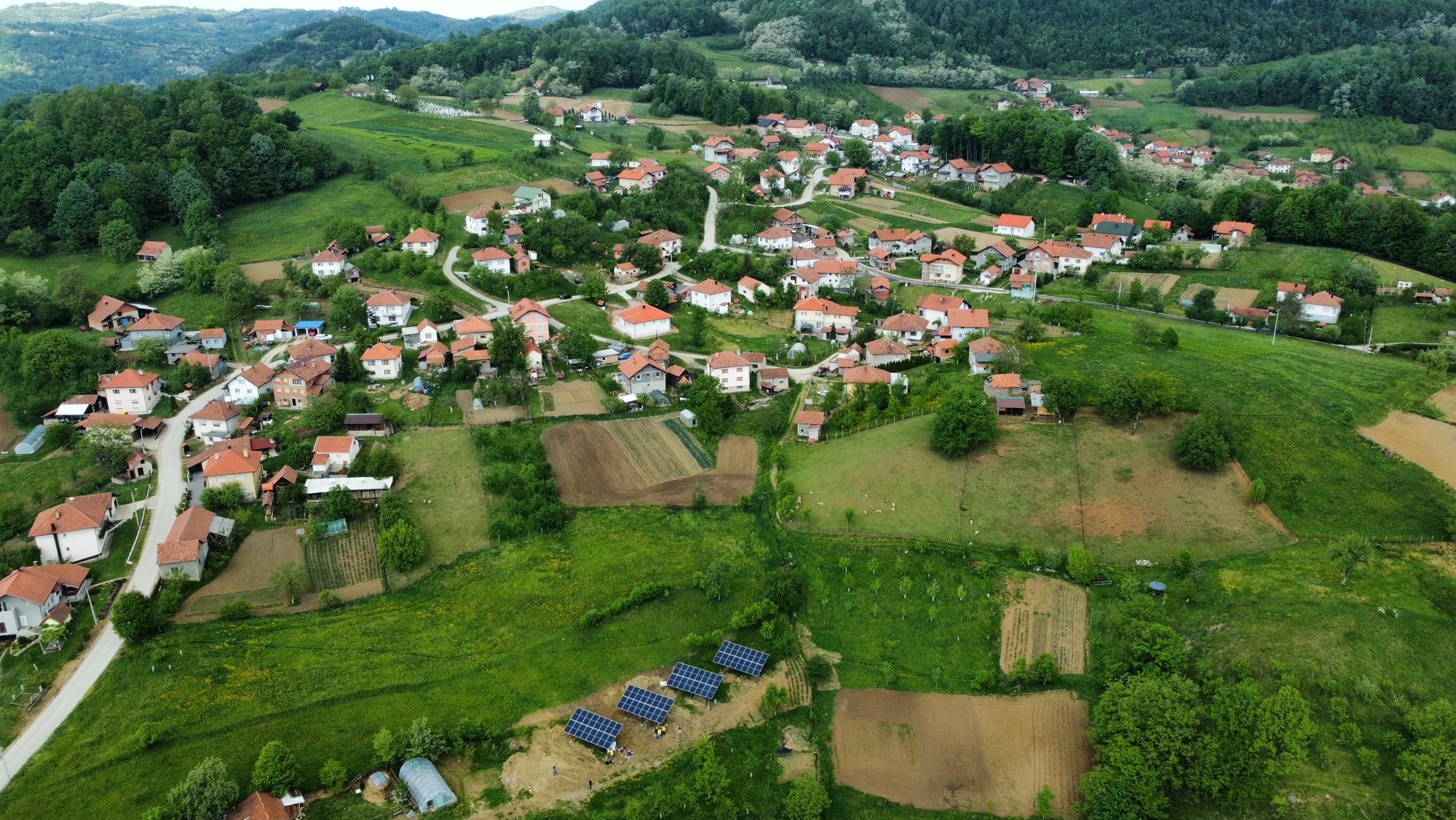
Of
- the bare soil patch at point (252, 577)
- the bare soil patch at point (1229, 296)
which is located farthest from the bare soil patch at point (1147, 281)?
the bare soil patch at point (252, 577)

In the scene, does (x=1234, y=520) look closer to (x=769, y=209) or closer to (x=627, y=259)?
(x=627, y=259)

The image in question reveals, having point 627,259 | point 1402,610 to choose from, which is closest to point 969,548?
point 1402,610

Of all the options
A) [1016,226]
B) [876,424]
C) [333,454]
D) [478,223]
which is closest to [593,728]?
[333,454]

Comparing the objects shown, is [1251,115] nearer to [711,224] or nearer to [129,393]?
[711,224]

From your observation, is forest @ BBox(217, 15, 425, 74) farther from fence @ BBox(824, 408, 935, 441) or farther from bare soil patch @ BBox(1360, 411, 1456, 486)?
bare soil patch @ BBox(1360, 411, 1456, 486)

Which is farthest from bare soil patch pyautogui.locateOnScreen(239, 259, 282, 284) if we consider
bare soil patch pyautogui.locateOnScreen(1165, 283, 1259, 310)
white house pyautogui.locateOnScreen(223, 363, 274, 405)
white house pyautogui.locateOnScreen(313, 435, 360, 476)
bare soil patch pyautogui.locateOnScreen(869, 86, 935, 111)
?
bare soil patch pyautogui.locateOnScreen(869, 86, 935, 111)

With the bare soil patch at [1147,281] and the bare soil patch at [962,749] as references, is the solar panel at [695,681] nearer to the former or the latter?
the bare soil patch at [962,749]
